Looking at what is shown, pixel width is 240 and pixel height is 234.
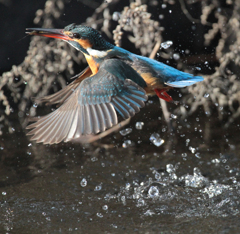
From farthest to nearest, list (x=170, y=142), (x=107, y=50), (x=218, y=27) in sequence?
(x=218, y=27) < (x=170, y=142) < (x=107, y=50)

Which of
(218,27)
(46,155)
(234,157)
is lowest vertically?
(234,157)

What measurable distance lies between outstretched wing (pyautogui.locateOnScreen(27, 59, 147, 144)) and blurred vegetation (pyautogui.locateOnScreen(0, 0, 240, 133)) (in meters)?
1.22

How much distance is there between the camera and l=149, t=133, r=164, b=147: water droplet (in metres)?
3.69

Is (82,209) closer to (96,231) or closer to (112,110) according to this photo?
(96,231)

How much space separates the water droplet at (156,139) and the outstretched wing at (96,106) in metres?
1.37

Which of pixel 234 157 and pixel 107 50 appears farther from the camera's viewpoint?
pixel 234 157

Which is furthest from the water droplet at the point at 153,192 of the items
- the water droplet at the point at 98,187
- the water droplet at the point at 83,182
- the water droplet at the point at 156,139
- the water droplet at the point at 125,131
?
the water droplet at the point at 125,131

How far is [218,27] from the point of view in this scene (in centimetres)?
420

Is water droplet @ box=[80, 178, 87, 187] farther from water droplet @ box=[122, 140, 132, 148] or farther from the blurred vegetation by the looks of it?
the blurred vegetation

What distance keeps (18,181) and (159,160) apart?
4.14 ft

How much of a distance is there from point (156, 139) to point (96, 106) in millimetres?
1537

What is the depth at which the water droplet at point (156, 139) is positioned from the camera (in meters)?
3.69

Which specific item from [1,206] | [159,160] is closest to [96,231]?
[1,206]

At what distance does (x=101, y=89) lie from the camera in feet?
7.56
